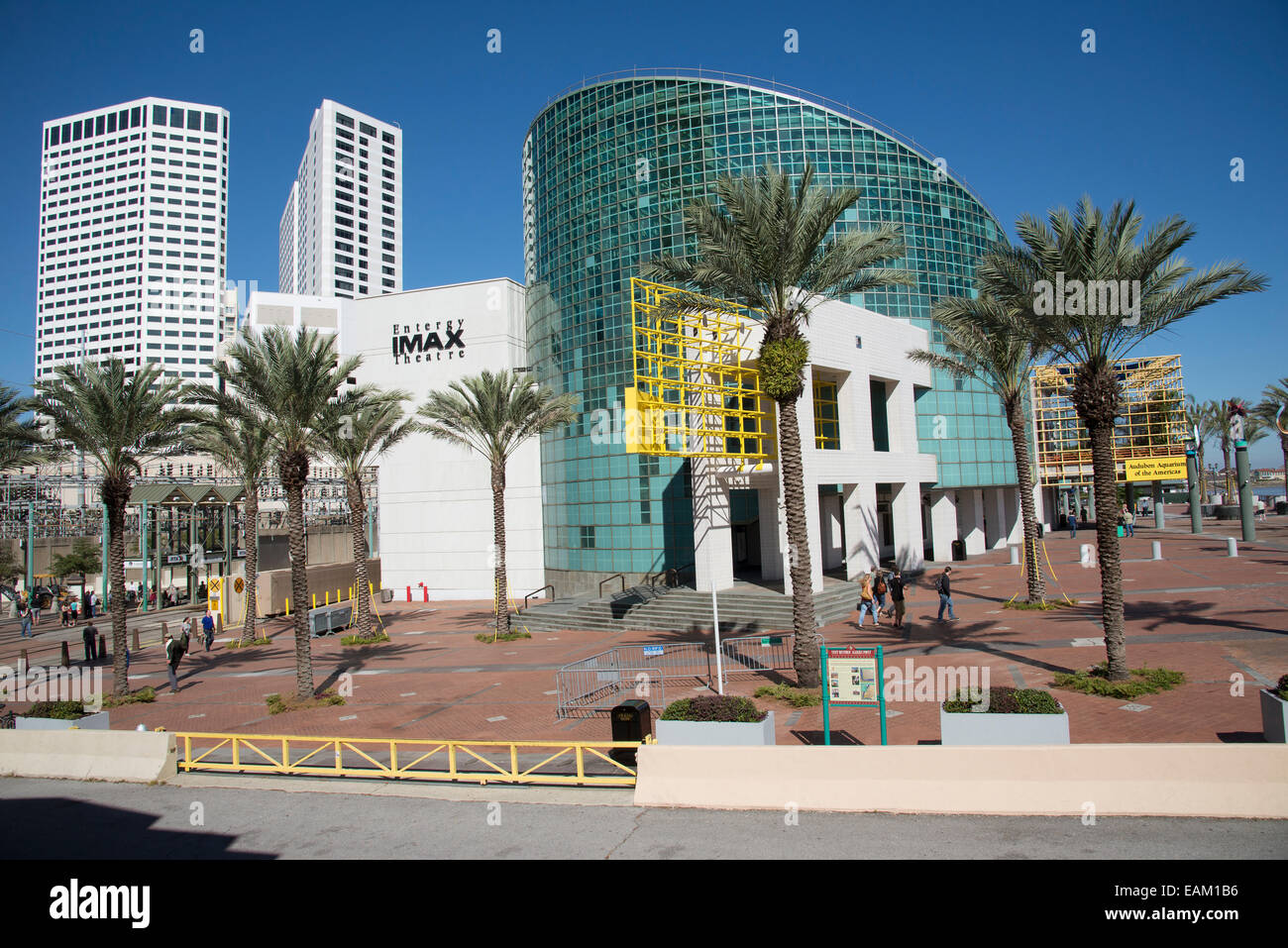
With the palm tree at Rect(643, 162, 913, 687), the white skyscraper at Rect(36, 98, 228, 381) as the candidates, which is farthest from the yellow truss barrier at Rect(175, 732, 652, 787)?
the white skyscraper at Rect(36, 98, 228, 381)

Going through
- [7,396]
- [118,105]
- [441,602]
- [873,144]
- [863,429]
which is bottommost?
[441,602]

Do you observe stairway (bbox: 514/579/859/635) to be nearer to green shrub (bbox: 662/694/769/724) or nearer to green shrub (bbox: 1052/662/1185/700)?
green shrub (bbox: 1052/662/1185/700)

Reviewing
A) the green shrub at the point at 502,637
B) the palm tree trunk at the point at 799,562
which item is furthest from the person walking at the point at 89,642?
the palm tree trunk at the point at 799,562

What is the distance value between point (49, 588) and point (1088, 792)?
63.5 meters

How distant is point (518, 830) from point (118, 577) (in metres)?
17.2

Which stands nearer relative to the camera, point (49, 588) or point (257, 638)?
point (257, 638)

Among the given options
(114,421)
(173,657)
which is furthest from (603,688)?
(114,421)

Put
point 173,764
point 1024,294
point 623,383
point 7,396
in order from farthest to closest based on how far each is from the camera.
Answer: point 623,383 → point 7,396 → point 1024,294 → point 173,764

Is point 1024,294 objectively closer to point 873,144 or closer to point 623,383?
point 623,383

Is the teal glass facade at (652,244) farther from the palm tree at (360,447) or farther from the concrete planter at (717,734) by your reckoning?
the concrete planter at (717,734)

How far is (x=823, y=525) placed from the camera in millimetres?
36344

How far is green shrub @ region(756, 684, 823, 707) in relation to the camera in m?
14.5

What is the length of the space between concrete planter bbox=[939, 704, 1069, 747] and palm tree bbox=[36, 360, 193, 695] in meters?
20.5

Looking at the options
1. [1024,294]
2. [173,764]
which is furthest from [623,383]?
[173,764]
